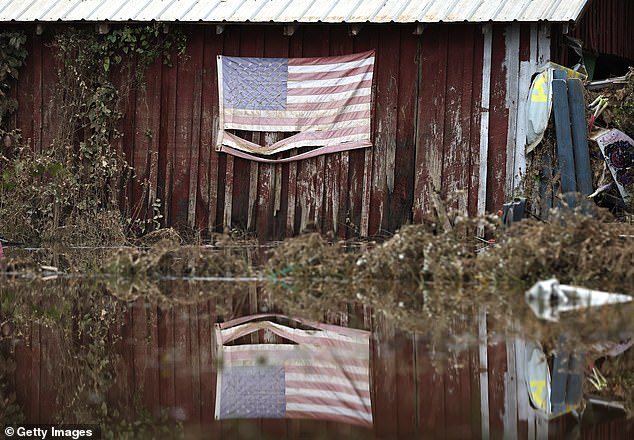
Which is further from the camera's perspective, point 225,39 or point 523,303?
point 225,39

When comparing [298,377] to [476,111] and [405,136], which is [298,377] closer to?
[476,111]

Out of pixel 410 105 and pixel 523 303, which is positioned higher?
pixel 410 105

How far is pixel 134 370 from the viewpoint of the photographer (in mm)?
5355

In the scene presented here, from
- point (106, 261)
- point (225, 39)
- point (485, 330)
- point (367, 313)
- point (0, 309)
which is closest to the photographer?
point (485, 330)

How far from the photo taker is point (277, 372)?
524 cm

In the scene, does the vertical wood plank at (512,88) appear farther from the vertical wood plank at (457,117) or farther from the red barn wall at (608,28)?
the red barn wall at (608,28)

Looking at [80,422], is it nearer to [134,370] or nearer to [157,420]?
[157,420]

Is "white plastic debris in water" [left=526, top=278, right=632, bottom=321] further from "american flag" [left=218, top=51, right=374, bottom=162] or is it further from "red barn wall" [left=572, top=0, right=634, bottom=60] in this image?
"red barn wall" [left=572, top=0, right=634, bottom=60]

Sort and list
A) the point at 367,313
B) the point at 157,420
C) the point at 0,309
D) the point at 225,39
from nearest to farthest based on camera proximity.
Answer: the point at 157,420 < the point at 367,313 < the point at 0,309 < the point at 225,39

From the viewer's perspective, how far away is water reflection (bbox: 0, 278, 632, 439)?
433 cm

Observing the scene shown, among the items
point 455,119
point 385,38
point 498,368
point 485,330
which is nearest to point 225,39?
point 385,38

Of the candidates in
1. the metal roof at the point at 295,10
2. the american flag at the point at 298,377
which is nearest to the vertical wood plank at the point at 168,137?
the metal roof at the point at 295,10

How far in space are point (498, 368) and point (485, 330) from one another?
950mm

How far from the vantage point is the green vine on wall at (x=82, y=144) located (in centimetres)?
1377
